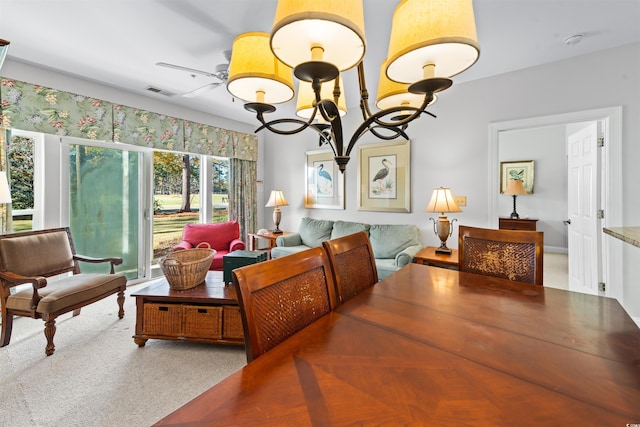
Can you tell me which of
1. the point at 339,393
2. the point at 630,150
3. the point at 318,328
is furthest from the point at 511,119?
the point at 339,393

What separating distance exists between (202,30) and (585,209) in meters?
4.09

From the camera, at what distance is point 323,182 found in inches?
179

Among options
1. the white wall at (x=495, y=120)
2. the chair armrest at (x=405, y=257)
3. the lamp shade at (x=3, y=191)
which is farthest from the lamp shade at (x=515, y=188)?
the lamp shade at (x=3, y=191)

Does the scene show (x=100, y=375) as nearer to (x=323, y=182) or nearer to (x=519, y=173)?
(x=323, y=182)

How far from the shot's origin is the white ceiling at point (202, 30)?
195cm

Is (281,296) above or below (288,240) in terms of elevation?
above

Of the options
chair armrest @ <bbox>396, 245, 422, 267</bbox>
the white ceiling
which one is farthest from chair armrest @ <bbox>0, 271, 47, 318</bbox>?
chair armrest @ <bbox>396, 245, 422, 267</bbox>

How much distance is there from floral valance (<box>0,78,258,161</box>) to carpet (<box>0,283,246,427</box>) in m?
2.02

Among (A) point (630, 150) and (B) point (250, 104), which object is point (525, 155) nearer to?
(A) point (630, 150)

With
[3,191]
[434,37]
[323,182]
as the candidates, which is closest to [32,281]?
[3,191]

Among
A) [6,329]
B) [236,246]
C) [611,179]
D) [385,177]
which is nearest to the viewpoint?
[6,329]

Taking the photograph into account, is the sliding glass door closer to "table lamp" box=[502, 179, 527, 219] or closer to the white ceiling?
the white ceiling

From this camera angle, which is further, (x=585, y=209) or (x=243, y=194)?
(x=243, y=194)

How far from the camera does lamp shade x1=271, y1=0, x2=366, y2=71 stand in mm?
833
